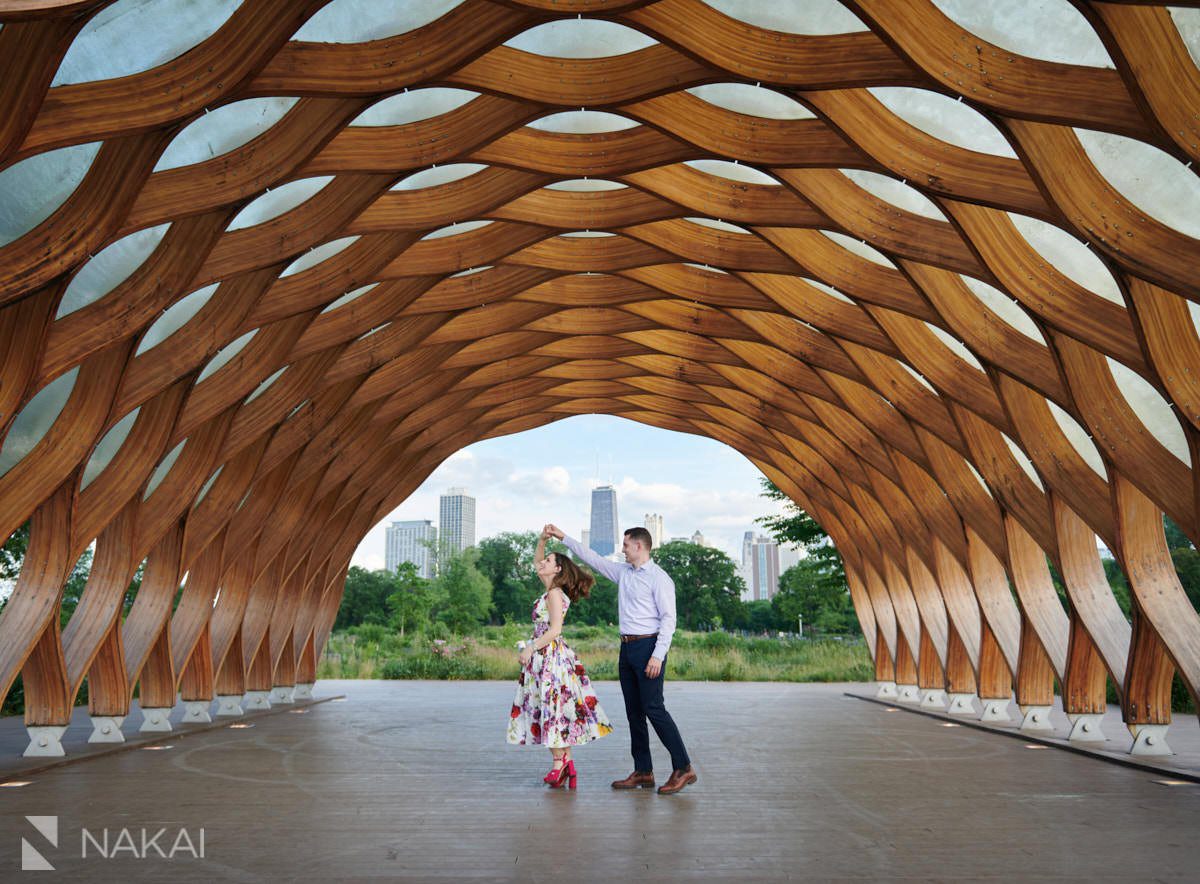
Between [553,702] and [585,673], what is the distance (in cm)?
56

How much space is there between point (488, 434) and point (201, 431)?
1557 centimetres

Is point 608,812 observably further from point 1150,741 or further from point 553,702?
point 1150,741

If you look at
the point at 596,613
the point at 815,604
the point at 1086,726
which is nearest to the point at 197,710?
the point at 1086,726

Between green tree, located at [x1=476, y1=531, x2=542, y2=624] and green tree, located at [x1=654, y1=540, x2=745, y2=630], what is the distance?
1114cm

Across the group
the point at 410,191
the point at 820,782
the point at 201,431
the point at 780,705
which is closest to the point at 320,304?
the point at 410,191

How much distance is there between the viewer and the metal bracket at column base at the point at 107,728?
16438 mm

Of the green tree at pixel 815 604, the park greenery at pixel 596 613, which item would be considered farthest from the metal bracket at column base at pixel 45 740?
the green tree at pixel 815 604

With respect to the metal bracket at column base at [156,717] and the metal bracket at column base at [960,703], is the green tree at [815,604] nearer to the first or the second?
the metal bracket at column base at [960,703]

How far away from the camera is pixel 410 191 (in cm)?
1617

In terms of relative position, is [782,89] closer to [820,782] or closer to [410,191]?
[410,191]

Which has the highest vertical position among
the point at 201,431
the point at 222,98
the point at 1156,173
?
the point at 222,98

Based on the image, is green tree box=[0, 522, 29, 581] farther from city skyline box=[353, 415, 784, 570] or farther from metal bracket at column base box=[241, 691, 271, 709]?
city skyline box=[353, 415, 784, 570]

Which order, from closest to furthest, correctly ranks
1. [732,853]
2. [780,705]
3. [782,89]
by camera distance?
[732,853], [782,89], [780,705]

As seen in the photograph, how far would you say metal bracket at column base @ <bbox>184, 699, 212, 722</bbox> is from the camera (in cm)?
2033
